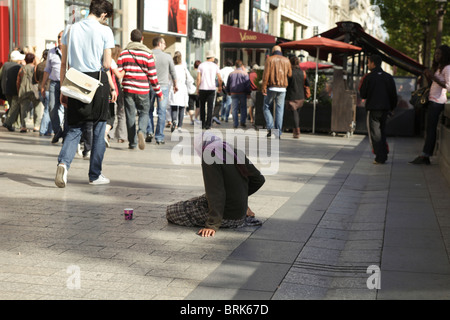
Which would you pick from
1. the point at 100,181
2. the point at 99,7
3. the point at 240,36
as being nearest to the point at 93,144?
the point at 100,181

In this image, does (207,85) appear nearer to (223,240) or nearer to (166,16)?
(223,240)

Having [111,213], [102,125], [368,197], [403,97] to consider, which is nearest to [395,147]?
[403,97]

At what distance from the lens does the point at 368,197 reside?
7.84 meters

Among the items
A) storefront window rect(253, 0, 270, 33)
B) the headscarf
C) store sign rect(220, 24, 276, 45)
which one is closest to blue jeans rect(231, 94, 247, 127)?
store sign rect(220, 24, 276, 45)

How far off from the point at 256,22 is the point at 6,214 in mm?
36202

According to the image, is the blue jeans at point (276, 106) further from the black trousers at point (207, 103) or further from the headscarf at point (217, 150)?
the headscarf at point (217, 150)

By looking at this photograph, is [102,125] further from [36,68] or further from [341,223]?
[36,68]

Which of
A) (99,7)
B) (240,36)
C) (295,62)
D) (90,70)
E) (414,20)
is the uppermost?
(414,20)

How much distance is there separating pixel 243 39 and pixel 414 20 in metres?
11.3

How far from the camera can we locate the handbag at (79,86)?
763 cm

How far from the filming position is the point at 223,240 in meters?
5.50

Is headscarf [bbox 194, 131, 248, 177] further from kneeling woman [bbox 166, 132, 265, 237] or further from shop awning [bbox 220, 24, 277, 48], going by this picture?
shop awning [bbox 220, 24, 277, 48]

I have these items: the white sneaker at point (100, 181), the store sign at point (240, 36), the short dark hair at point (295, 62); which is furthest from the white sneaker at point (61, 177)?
the store sign at point (240, 36)

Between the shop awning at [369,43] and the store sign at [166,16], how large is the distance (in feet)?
30.4
